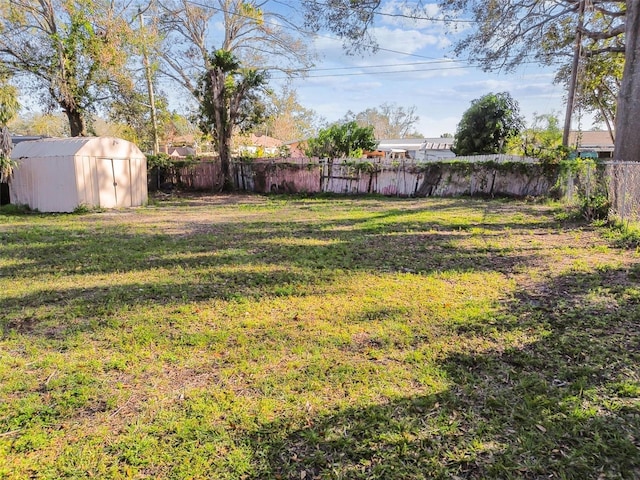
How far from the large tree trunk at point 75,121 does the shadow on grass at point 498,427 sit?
57.8 ft

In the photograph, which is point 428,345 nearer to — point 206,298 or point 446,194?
point 206,298

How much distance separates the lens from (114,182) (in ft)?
40.1

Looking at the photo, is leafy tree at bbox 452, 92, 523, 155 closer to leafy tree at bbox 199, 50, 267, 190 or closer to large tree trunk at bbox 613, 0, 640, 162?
large tree trunk at bbox 613, 0, 640, 162

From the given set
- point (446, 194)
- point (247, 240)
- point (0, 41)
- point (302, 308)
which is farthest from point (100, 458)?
point (0, 41)

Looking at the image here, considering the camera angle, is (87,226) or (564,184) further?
(564,184)

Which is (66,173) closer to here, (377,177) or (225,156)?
(225,156)

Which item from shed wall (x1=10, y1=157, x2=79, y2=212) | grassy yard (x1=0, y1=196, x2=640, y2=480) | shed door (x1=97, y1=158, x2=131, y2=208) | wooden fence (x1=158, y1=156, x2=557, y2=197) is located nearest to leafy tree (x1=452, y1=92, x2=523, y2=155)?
wooden fence (x1=158, y1=156, x2=557, y2=197)

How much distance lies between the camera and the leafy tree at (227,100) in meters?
16.0

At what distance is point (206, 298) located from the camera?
13.7ft

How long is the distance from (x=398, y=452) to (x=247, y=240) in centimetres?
551

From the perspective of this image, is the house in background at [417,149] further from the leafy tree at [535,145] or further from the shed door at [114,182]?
the shed door at [114,182]

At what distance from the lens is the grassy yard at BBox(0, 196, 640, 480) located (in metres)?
1.98

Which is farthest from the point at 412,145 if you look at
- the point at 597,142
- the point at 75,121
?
the point at 75,121

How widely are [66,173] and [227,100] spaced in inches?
293
